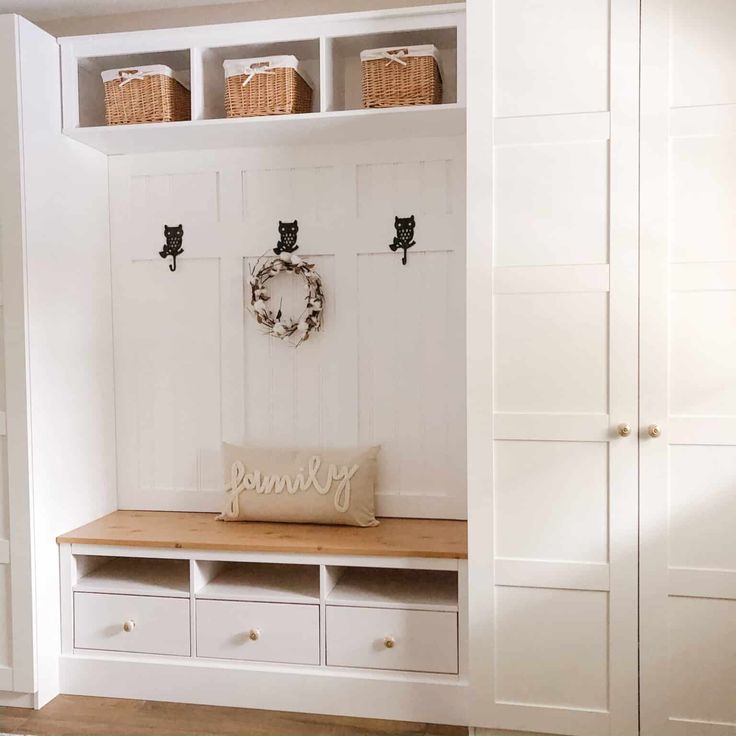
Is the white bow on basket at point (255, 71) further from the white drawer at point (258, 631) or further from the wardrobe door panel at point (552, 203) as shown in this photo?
the white drawer at point (258, 631)

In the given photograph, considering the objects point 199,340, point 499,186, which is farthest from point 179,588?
point 499,186

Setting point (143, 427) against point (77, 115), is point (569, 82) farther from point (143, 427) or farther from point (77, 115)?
point (143, 427)

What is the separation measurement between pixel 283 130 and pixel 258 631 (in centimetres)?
172

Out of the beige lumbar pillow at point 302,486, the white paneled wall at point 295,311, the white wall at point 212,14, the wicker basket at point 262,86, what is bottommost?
the beige lumbar pillow at point 302,486

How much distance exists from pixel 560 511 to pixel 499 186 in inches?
37.7

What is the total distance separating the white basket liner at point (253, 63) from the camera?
2.65 m

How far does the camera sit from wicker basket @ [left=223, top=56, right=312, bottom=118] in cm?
266

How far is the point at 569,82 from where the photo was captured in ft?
7.37

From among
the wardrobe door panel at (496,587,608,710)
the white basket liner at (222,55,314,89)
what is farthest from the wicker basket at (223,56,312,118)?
the wardrobe door panel at (496,587,608,710)

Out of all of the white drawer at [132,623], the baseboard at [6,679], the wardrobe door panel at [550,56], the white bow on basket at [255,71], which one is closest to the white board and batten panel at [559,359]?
the wardrobe door panel at [550,56]

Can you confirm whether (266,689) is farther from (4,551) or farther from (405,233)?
(405,233)

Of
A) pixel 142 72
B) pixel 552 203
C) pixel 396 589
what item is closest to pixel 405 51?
pixel 552 203

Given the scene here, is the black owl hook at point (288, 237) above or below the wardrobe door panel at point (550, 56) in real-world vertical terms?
below

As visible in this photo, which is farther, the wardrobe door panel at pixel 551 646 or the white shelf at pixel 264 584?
the white shelf at pixel 264 584
